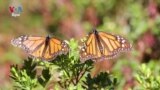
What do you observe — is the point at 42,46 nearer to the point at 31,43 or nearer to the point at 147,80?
the point at 31,43

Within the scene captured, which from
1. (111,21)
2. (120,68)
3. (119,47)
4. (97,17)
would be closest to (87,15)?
(97,17)

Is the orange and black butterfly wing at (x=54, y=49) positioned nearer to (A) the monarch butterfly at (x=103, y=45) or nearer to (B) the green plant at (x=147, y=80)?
(A) the monarch butterfly at (x=103, y=45)

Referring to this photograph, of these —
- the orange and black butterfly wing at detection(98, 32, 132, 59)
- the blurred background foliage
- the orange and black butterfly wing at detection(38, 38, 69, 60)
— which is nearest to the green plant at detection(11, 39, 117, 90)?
the orange and black butterfly wing at detection(38, 38, 69, 60)

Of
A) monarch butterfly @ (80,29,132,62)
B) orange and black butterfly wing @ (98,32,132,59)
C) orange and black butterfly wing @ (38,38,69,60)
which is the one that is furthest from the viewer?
orange and black butterfly wing @ (98,32,132,59)

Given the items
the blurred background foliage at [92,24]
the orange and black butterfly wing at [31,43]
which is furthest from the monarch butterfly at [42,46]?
the blurred background foliage at [92,24]

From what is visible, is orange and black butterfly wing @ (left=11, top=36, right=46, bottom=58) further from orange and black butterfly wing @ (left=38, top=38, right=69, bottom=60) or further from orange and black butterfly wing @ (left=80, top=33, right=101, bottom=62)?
orange and black butterfly wing @ (left=80, top=33, right=101, bottom=62)

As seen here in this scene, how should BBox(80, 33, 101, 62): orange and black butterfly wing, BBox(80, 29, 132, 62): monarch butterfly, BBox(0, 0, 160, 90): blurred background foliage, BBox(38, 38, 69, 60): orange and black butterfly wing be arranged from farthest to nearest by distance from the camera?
BBox(0, 0, 160, 90): blurred background foliage < BBox(80, 29, 132, 62): monarch butterfly < BBox(80, 33, 101, 62): orange and black butterfly wing < BBox(38, 38, 69, 60): orange and black butterfly wing
